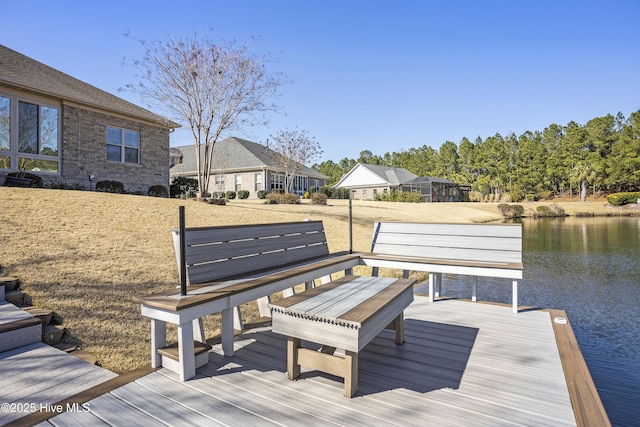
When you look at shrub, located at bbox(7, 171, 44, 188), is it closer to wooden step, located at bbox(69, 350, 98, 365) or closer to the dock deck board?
the dock deck board

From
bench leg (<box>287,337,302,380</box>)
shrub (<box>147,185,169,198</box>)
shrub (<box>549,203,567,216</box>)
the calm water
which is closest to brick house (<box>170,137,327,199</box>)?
shrub (<box>147,185,169,198</box>)

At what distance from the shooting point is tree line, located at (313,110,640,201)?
44.2m

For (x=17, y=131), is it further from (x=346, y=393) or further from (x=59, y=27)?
(x=346, y=393)

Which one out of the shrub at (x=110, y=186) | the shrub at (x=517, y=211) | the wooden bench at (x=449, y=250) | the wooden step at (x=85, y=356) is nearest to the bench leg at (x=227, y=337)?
the wooden step at (x=85, y=356)

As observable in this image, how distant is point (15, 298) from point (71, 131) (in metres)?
11.4

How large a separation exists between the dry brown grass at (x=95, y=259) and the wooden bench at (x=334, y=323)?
1663mm

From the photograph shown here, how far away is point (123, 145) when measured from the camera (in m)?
15.0

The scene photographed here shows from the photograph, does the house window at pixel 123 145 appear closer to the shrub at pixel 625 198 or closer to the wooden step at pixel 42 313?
the wooden step at pixel 42 313

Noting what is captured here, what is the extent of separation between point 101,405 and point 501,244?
479cm

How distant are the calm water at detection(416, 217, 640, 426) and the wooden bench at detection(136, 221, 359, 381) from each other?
3.14 m

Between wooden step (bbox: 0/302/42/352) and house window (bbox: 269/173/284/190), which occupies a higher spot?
house window (bbox: 269/173/284/190)

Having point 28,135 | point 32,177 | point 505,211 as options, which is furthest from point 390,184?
point 32,177

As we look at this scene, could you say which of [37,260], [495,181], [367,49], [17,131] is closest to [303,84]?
[367,49]

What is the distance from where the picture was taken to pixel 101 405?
7.36 feet
